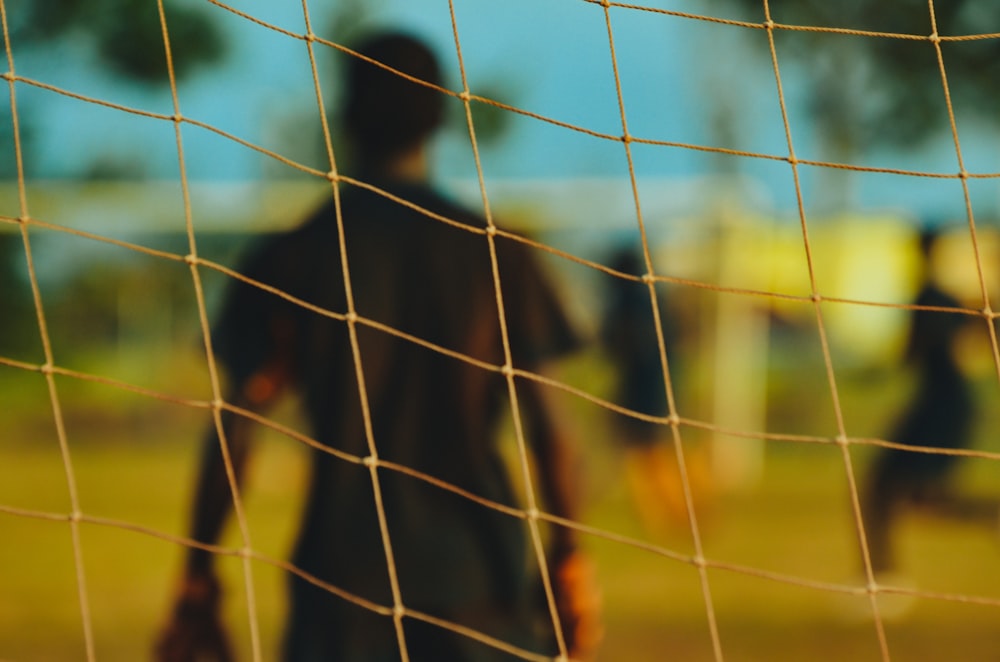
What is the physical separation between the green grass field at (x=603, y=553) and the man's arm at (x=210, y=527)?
6.75 ft

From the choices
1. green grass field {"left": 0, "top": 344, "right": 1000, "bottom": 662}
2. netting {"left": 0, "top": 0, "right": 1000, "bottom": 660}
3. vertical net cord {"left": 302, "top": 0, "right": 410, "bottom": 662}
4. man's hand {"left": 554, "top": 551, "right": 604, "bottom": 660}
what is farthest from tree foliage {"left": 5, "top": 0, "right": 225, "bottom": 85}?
man's hand {"left": 554, "top": 551, "right": 604, "bottom": 660}

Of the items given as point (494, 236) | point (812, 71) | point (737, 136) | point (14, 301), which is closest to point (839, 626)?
point (494, 236)

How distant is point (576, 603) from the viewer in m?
1.64

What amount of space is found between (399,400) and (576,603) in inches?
14.0

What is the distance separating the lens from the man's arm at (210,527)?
1.57 m

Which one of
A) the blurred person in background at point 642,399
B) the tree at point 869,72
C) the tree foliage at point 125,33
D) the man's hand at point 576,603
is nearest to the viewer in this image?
the man's hand at point 576,603

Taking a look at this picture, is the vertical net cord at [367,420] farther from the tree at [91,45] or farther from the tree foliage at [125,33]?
the tree foliage at [125,33]

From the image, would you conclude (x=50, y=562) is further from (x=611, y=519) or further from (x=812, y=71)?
(x=812, y=71)

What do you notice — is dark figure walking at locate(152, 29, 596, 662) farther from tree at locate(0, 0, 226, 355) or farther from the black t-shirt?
tree at locate(0, 0, 226, 355)

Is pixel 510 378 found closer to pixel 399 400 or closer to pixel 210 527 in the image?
pixel 399 400

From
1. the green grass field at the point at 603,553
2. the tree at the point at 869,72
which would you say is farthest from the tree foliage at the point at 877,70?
the green grass field at the point at 603,553

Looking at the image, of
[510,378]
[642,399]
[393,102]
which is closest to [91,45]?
[642,399]

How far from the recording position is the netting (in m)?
1.50

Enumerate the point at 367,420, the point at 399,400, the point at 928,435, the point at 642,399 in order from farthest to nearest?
the point at 642,399
the point at 928,435
the point at 399,400
the point at 367,420
